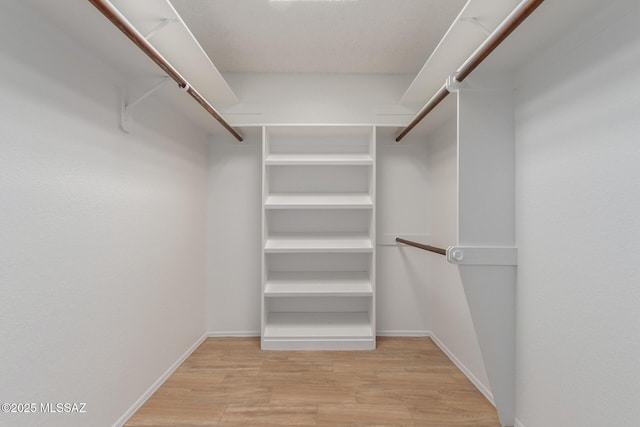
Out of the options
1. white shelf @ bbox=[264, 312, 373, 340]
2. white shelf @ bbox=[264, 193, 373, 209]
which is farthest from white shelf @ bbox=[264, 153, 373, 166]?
white shelf @ bbox=[264, 312, 373, 340]

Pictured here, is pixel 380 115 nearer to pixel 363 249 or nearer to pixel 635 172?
pixel 363 249

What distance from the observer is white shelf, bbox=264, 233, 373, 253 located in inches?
95.3

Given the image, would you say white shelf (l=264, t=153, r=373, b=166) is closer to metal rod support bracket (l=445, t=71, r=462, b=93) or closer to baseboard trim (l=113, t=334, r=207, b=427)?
metal rod support bracket (l=445, t=71, r=462, b=93)

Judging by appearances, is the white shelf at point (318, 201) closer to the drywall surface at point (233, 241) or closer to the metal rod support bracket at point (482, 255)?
the drywall surface at point (233, 241)

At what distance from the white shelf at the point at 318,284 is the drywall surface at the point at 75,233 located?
0.86 metres

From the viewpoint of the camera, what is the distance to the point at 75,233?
4.12 ft

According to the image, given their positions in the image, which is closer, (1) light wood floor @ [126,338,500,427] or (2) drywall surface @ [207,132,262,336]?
(1) light wood floor @ [126,338,500,427]

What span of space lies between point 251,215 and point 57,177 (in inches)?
64.4

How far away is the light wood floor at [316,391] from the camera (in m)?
1.62

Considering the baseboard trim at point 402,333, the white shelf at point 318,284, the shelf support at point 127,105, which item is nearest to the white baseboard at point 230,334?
the white shelf at point 318,284

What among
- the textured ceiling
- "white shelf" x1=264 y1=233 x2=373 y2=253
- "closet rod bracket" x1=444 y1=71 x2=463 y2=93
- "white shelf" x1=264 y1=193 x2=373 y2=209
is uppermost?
the textured ceiling

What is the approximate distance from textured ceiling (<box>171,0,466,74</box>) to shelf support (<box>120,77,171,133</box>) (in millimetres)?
609

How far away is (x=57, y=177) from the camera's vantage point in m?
1.17

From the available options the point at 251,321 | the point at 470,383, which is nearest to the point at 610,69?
the point at 470,383
